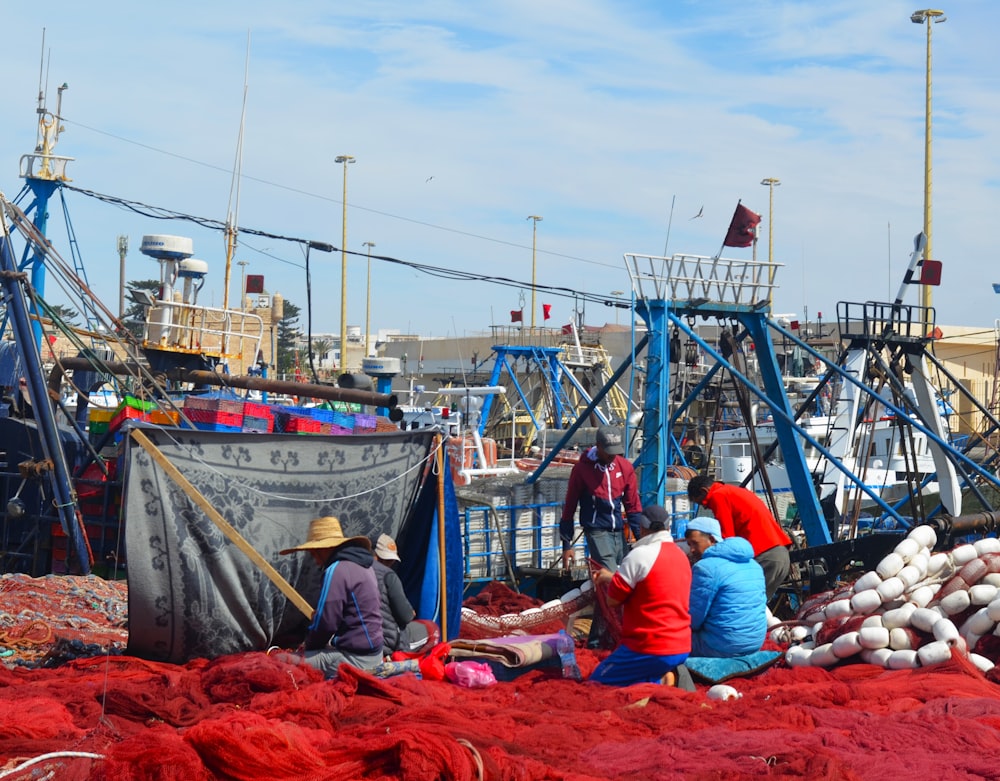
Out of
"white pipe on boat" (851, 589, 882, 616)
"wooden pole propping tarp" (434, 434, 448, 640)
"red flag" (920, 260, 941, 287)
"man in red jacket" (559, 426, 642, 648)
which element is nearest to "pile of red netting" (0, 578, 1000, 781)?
"white pipe on boat" (851, 589, 882, 616)

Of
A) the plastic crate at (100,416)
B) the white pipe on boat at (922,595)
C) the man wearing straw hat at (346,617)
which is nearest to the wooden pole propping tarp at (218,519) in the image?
the man wearing straw hat at (346,617)

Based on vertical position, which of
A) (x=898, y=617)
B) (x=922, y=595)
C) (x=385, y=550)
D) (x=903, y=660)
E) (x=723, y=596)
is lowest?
(x=903, y=660)

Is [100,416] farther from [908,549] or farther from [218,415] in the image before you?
[908,549]

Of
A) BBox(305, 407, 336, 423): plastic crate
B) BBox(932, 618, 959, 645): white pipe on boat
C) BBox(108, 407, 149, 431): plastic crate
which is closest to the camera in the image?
BBox(932, 618, 959, 645): white pipe on boat

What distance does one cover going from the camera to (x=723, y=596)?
25.8ft

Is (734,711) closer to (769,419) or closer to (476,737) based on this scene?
(476,737)

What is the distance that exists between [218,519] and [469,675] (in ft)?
6.48

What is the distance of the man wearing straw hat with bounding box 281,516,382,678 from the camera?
23.8 feet

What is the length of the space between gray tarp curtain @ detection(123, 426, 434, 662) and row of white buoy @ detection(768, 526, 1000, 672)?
350 centimetres

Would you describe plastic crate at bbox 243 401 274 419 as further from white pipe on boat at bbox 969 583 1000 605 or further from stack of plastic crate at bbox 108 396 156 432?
white pipe on boat at bbox 969 583 1000 605

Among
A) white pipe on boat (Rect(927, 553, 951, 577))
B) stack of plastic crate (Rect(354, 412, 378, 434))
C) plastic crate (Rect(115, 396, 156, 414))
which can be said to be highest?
plastic crate (Rect(115, 396, 156, 414))

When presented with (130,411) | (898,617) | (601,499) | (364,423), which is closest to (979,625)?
(898,617)

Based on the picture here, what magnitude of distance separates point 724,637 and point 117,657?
4.09 m

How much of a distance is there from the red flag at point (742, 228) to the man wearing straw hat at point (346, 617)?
24.4 feet
